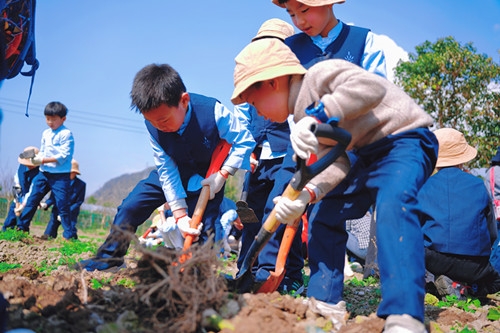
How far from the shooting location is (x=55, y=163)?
355 inches

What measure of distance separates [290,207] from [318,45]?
166cm

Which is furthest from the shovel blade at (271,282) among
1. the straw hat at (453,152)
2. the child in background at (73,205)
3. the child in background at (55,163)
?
the child in background at (73,205)

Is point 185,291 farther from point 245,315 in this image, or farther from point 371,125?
point 371,125

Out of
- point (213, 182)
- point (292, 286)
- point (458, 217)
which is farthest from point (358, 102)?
point (458, 217)

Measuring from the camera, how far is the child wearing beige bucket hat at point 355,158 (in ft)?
7.63

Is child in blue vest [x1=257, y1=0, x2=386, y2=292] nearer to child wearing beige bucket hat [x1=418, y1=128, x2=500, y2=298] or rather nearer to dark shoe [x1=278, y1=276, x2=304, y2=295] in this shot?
dark shoe [x1=278, y1=276, x2=304, y2=295]

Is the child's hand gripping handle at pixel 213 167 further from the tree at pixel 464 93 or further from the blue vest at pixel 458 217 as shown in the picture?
the tree at pixel 464 93

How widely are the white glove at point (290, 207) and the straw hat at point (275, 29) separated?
2.26 meters

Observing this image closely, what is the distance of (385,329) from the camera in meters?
2.22

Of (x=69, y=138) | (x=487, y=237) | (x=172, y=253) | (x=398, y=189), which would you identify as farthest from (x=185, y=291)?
(x=69, y=138)

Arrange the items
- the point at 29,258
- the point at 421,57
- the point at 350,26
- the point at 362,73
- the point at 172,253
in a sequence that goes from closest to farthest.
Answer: the point at 172,253 → the point at 362,73 → the point at 350,26 → the point at 29,258 → the point at 421,57

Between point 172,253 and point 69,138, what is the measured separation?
7.46m

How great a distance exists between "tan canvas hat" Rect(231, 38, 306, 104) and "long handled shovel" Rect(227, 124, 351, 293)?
1.57 ft

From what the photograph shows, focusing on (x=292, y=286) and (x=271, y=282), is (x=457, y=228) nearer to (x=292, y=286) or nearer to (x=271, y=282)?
(x=292, y=286)
